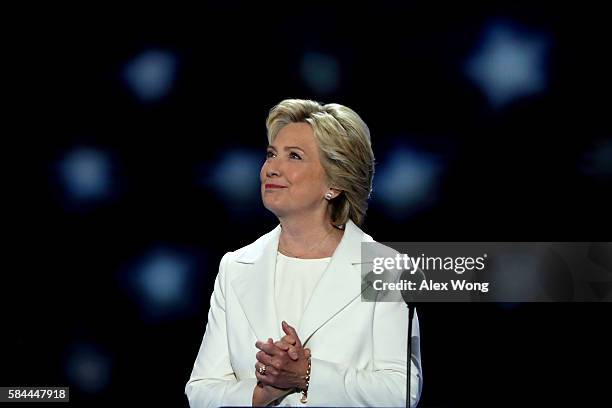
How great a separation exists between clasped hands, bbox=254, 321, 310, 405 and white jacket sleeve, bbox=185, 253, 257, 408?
0.06 meters

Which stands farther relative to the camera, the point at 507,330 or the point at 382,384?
the point at 507,330

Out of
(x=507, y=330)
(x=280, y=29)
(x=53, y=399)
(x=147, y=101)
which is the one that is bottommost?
(x=53, y=399)

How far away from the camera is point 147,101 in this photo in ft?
11.9

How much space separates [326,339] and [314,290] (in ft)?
0.51

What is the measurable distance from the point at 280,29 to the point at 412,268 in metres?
1.08

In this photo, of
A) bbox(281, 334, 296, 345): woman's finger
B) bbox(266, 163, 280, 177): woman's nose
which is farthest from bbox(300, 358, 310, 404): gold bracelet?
bbox(266, 163, 280, 177): woman's nose

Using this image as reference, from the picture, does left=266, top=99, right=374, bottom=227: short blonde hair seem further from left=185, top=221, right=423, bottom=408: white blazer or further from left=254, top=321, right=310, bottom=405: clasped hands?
left=254, top=321, right=310, bottom=405: clasped hands

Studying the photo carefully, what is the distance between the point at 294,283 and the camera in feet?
9.74

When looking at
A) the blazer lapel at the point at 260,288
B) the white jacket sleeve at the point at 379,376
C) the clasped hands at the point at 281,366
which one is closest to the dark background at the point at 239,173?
the white jacket sleeve at the point at 379,376

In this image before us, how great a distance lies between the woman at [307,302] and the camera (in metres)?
2.73

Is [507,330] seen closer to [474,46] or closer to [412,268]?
[412,268]

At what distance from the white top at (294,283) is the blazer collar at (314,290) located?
0.12ft

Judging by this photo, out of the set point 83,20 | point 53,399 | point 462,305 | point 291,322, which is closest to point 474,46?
point 462,305

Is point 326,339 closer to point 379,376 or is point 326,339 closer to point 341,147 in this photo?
point 379,376
